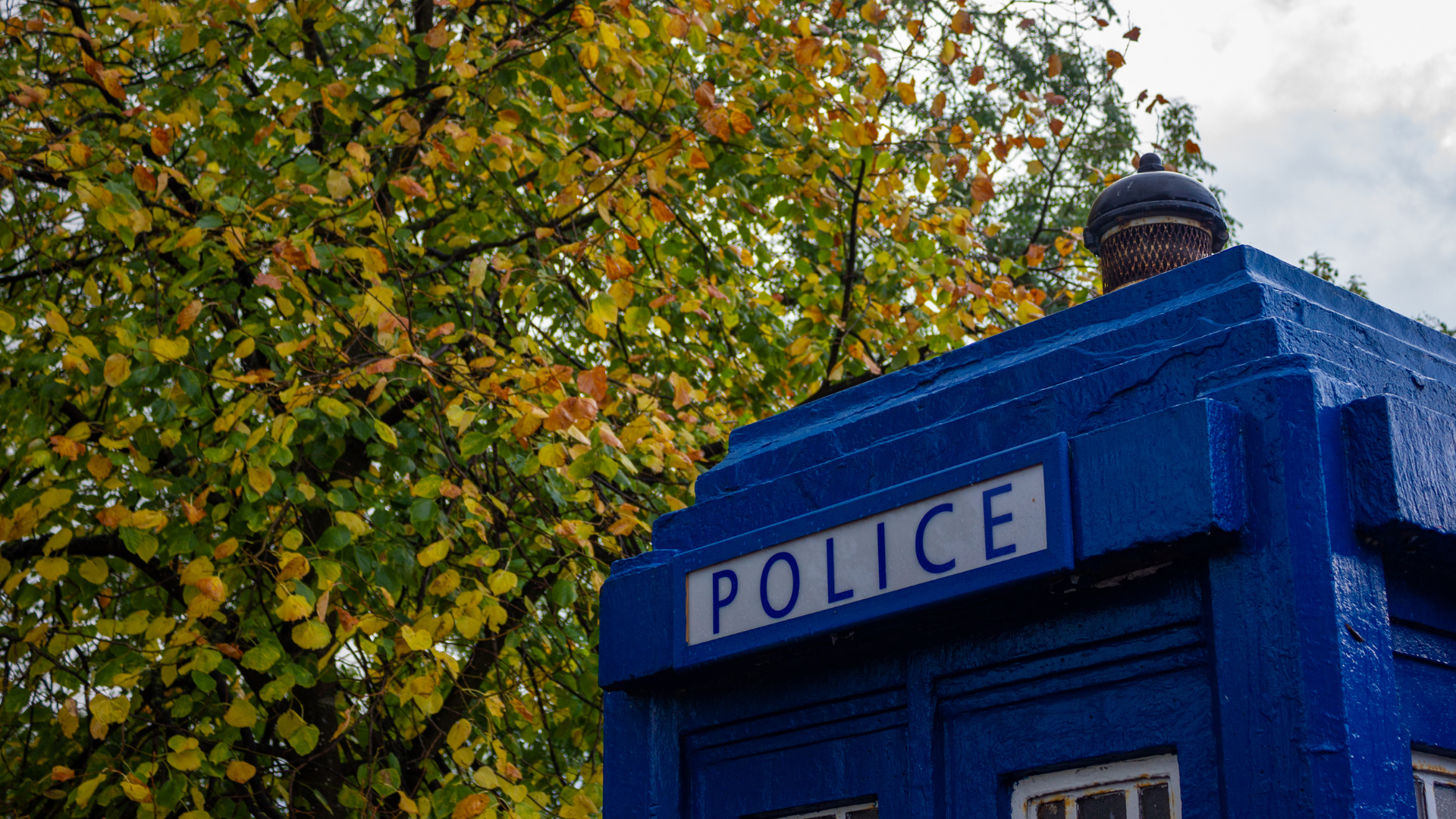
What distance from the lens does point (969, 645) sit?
7.70 ft

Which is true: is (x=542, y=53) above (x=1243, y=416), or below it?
above

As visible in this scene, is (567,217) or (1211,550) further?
(567,217)

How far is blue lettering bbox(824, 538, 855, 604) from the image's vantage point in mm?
2432

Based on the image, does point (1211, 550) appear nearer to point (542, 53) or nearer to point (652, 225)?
point (652, 225)

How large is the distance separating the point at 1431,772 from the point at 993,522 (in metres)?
0.76

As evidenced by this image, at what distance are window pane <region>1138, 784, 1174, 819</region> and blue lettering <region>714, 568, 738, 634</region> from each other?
917 mm

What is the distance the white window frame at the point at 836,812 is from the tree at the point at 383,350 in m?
1.89

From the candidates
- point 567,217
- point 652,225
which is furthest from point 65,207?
point 652,225

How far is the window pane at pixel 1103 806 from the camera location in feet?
6.78

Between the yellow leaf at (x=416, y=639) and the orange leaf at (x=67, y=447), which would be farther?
the orange leaf at (x=67, y=447)

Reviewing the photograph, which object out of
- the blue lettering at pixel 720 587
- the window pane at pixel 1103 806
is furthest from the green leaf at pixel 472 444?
the window pane at pixel 1103 806

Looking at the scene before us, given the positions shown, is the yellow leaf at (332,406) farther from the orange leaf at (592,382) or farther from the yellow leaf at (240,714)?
the yellow leaf at (240,714)

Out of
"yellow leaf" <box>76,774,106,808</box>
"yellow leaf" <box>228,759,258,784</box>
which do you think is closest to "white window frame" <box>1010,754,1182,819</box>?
"yellow leaf" <box>228,759,258,784</box>

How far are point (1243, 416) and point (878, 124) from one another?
182 inches
